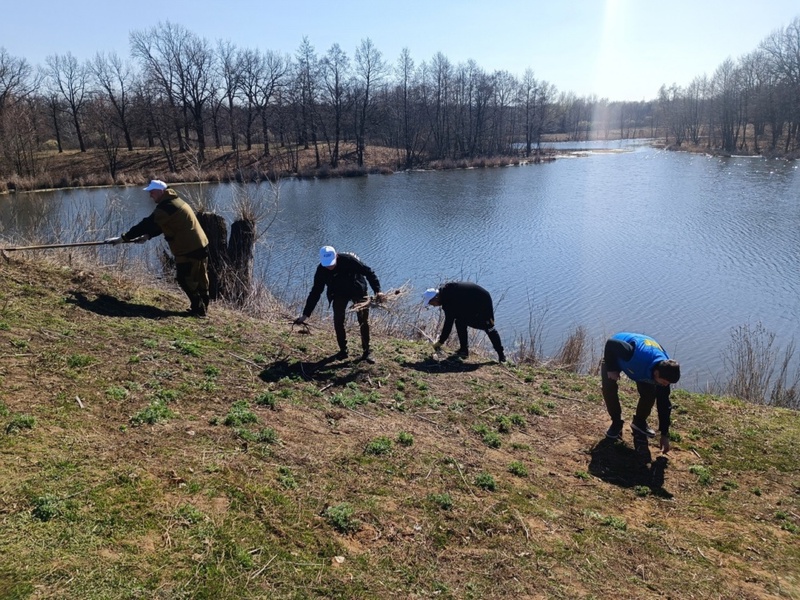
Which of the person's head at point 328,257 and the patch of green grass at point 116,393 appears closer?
the patch of green grass at point 116,393

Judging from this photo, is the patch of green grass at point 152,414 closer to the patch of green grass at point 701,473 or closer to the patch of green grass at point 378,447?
the patch of green grass at point 378,447

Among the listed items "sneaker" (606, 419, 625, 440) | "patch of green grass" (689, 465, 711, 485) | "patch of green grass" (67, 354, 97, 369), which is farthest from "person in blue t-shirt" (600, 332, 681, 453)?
"patch of green grass" (67, 354, 97, 369)

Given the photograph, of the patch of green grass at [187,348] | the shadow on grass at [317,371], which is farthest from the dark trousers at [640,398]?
the patch of green grass at [187,348]

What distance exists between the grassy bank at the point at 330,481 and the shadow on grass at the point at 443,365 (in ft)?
1.94

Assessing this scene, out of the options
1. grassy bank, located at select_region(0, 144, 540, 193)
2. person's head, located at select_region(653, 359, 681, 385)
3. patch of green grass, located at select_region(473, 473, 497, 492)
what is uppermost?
grassy bank, located at select_region(0, 144, 540, 193)

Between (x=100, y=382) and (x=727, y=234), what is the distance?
24.7m

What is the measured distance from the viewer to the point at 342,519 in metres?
3.79

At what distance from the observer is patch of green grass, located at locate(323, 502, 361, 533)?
3.75 meters

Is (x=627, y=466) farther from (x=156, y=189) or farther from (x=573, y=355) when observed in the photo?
(x=156, y=189)

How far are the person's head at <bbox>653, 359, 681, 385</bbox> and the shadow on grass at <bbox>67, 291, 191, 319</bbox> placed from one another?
6271 millimetres

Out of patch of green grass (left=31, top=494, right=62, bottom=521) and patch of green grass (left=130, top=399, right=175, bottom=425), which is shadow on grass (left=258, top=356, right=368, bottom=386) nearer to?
patch of green grass (left=130, top=399, right=175, bottom=425)

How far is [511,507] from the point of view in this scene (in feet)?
14.5

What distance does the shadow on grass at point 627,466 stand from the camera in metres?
5.45

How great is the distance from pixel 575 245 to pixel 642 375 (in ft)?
58.5
